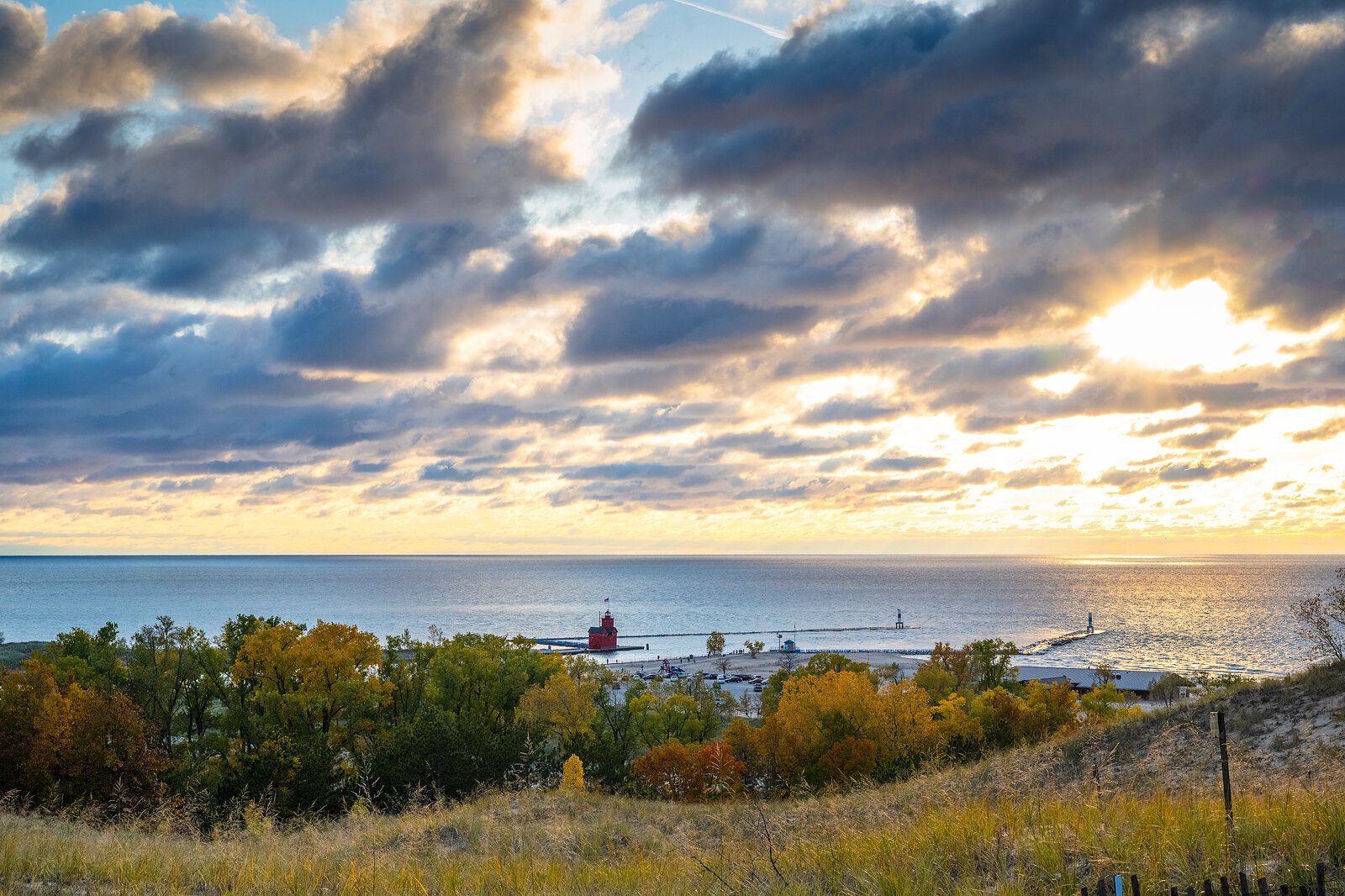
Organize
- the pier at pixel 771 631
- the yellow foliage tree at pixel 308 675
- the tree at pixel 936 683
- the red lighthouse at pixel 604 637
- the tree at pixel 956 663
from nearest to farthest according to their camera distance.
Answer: the yellow foliage tree at pixel 308 675 → the tree at pixel 936 683 → the tree at pixel 956 663 → the red lighthouse at pixel 604 637 → the pier at pixel 771 631

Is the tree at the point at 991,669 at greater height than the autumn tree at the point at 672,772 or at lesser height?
lesser

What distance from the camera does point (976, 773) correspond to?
24.0m

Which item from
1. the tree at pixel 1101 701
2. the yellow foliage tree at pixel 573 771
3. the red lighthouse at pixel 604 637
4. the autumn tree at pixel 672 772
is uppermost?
the yellow foliage tree at pixel 573 771

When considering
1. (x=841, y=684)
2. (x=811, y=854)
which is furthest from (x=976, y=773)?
(x=841, y=684)

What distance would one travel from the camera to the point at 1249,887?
24.6 ft

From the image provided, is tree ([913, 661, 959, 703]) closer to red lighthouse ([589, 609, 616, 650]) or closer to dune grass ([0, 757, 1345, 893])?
dune grass ([0, 757, 1345, 893])

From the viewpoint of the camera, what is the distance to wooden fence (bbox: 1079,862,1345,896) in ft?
21.9

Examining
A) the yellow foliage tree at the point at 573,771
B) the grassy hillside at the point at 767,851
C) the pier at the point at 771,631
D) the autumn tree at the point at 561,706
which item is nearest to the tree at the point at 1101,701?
the autumn tree at the point at 561,706

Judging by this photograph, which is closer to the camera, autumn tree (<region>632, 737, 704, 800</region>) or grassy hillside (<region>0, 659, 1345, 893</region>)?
grassy hillside (<region>0, 659, 1345, 893</region>)

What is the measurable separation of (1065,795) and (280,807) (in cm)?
2862

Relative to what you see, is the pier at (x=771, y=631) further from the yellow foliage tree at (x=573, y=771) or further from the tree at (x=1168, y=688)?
the yellow foliage tree at (x=573, y=771)

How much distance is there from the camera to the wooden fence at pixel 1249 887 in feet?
21.9

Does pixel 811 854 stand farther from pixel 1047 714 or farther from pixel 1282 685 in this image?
pixel 1047 714

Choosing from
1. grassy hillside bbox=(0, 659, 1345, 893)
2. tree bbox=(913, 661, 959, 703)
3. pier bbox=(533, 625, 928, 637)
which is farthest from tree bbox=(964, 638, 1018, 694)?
pier bbox=(533, 625, 928, 637)
